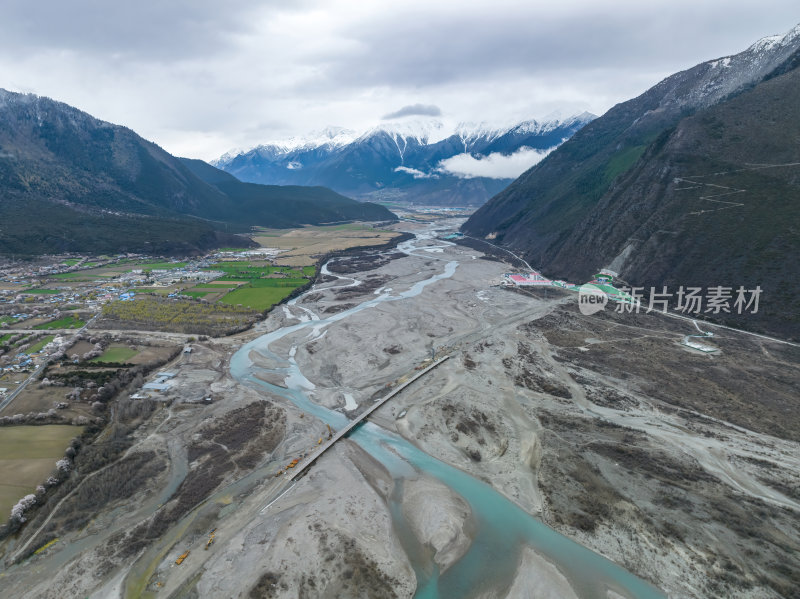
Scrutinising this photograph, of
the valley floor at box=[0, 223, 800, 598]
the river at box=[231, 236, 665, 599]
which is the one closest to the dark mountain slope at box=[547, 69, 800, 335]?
the valley floor at box=[0, 223, 800, 598]

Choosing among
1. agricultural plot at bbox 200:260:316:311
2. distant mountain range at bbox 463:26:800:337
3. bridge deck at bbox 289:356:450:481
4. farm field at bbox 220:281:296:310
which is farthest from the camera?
agricultural plot at bbox 200:260:316:311

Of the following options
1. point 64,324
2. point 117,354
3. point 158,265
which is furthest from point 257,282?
point 117,354

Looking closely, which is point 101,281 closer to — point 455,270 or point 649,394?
point 455,270

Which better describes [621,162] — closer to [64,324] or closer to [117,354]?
[117,354]

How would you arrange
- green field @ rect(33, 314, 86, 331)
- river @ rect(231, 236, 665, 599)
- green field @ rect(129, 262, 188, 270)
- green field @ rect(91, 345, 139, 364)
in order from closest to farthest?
1. river @ rect(231, 236, 665, 599)
2. green field @ rect(91, 345, 139, 364)
3. green field @ rect(33, 314, 86, 331)
4. green field @ rect(129, 262, 188, 270)

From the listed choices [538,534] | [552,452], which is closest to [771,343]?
[552,452]

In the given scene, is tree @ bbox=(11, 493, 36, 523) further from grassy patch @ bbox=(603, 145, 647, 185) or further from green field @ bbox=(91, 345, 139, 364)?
grassy patch @ bbox=(603, 145, 647, 185)
